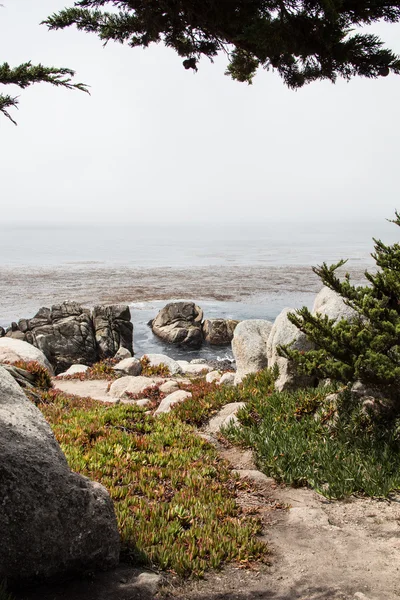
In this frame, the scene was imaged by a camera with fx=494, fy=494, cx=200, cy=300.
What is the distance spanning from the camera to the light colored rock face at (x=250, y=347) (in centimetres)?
1680

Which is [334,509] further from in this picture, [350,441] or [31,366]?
[31,366]

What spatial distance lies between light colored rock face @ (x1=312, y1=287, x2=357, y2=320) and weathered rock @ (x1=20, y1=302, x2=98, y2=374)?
19.5 m

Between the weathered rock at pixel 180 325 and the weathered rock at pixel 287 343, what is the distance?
2220 centimetres

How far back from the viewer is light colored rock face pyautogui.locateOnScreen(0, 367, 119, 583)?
17.1ft

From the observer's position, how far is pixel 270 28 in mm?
3488

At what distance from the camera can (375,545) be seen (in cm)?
677

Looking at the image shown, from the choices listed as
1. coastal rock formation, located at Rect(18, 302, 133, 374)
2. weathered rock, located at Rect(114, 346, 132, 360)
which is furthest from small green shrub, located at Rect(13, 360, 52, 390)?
weathered rock, located at Rect(114, 346, 132, 360)

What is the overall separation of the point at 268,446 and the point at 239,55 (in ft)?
24.0

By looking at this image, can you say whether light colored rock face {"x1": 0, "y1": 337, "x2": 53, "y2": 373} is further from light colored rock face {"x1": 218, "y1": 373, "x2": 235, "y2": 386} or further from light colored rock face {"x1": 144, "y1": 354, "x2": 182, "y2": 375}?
light colored rock face {"x1": 218, "y1": 373, "x2": 235, "y2": 386}

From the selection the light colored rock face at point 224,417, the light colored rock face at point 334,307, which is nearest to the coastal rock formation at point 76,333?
the light colored rock face at point 224,417

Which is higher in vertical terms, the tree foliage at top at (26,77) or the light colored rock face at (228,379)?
the tree foliage at top at (26,77)

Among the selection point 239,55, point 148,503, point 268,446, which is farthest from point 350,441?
point 239,55

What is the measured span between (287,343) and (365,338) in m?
4.95

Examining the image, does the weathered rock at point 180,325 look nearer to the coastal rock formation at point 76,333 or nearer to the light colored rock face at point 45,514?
the coastal rock formation at point 76,333
